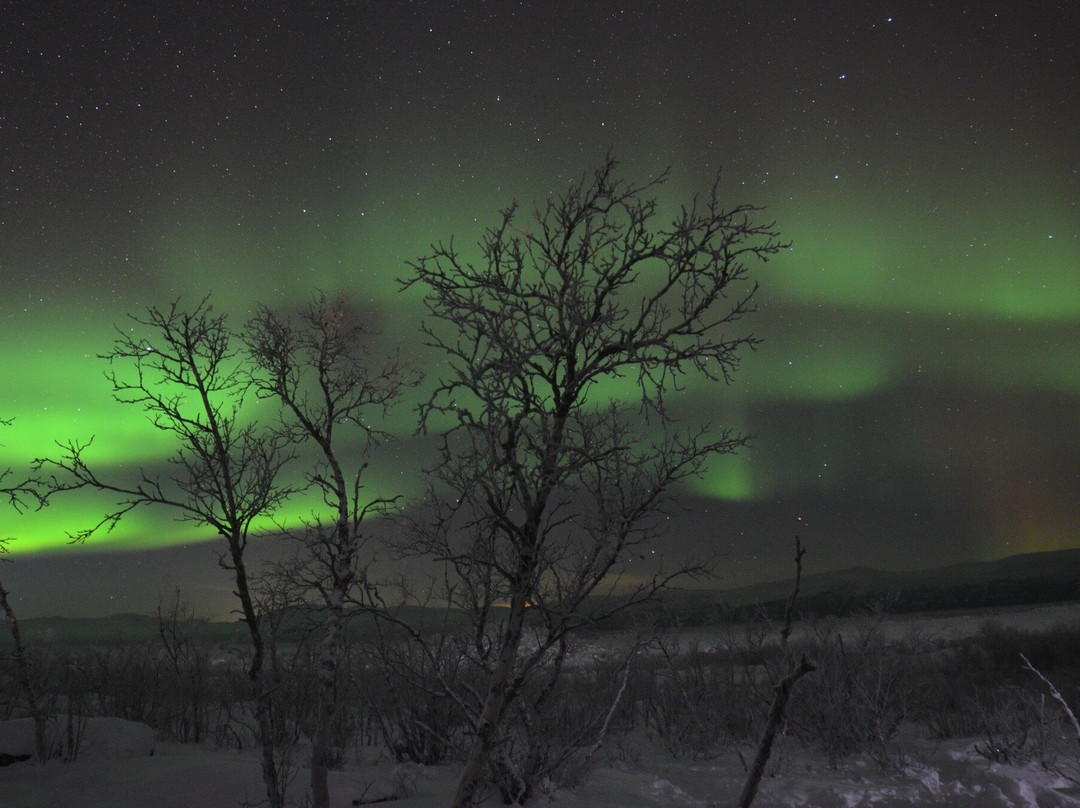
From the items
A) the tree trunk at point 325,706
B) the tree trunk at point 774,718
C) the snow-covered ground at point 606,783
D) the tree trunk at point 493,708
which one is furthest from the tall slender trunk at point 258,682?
the tree trunk at point 774,718

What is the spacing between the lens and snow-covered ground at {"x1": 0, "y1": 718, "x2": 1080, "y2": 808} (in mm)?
10578

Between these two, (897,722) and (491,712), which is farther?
(897,722)

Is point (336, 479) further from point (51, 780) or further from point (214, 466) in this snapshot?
point (51, 780)

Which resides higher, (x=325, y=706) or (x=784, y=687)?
(x=784, y=687)

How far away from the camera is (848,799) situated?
35.8 feet

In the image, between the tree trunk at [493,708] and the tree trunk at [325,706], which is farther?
the tree trunk at [325,706]

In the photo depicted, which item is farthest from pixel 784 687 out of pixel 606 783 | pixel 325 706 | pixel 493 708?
pixel 606 783

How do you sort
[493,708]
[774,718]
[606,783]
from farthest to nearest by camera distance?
1. [606,783]
2. [493,708]
3. [774,718]

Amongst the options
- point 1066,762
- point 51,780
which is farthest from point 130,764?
point 1066,762

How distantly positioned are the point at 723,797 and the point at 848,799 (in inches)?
76.1

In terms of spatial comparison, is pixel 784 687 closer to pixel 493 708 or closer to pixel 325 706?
pixel 493 708

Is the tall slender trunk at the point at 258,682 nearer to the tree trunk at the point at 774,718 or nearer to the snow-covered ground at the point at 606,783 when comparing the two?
the snow-covered ground at the point at 606,783

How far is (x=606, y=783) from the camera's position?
12055 mm

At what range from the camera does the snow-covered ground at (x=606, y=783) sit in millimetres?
10578
